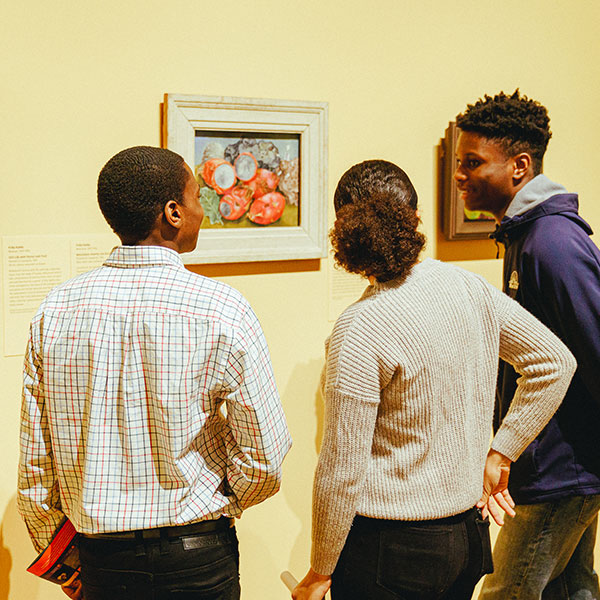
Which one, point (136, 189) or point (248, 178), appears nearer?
point (136, 189)

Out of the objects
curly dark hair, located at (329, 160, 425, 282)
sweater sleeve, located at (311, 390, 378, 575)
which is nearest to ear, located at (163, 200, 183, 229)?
curly dark hair, located at (329, 160, 425, 282)

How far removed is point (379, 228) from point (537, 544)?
3.39 feet

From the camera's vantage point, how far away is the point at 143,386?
130 centimetres

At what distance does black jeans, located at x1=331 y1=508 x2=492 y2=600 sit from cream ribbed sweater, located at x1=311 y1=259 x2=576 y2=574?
0.03m

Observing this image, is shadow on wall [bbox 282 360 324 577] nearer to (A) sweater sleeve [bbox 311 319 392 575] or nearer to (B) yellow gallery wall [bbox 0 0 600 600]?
(B) yellow gallery wall [bbox 0 0 600 600]

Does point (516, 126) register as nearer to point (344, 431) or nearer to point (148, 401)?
point (344, 431)

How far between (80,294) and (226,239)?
759 millimetres

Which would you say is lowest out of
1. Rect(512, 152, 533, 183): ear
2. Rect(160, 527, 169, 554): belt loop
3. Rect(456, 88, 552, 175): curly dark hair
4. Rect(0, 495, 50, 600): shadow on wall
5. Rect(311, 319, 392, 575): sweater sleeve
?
Rect(0, 495, 50, 600): shadow on wall

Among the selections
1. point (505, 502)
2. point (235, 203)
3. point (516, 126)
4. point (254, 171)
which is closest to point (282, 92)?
point (254, 171)

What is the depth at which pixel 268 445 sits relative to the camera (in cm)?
138

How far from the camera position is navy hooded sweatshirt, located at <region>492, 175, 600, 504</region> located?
5.65 ft

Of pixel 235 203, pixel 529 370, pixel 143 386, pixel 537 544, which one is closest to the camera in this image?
pixel 143 386

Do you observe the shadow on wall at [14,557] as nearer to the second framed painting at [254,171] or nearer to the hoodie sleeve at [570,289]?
the second framed painting at [254,171]

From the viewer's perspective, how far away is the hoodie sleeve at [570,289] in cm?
171
